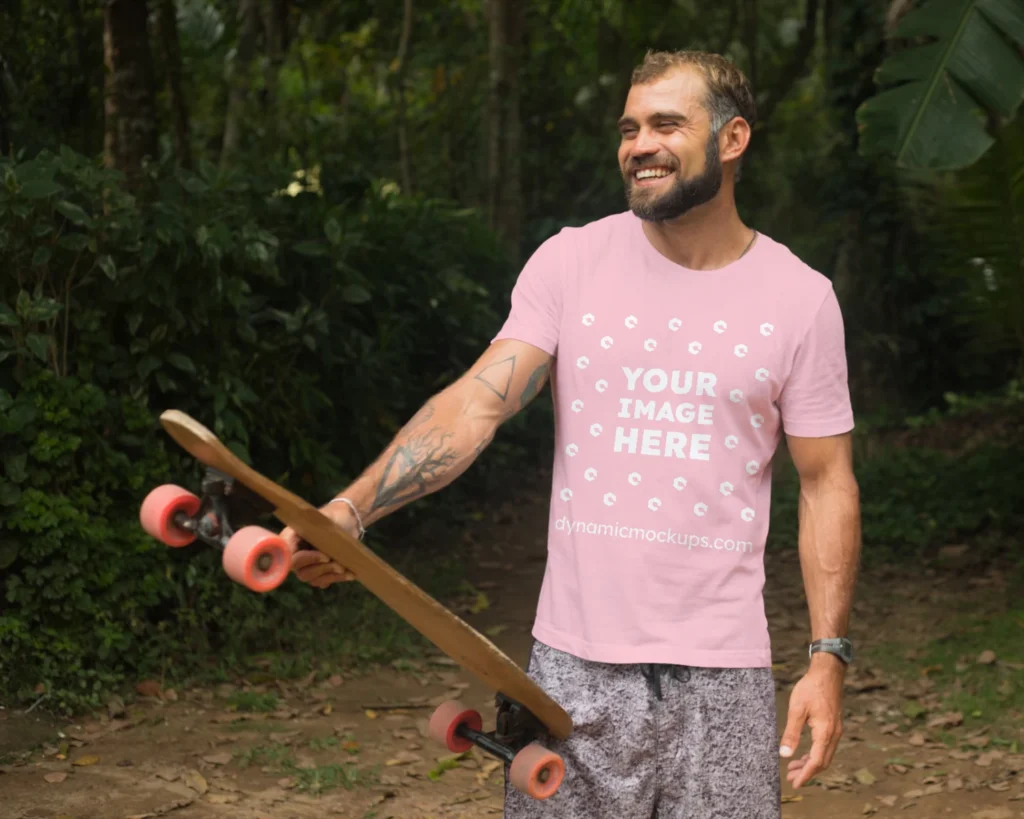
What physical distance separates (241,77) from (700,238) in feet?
27.3

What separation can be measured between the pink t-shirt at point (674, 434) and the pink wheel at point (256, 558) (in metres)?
0.83

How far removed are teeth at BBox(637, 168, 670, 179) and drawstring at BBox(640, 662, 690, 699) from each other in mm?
964

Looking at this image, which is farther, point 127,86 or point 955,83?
point 127,86

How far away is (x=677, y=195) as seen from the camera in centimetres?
267

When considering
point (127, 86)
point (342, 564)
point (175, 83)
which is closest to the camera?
point (342, 564)

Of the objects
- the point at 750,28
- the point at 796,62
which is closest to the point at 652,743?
the point at 750,28

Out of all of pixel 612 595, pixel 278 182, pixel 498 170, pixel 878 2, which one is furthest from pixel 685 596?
pixel 878 2

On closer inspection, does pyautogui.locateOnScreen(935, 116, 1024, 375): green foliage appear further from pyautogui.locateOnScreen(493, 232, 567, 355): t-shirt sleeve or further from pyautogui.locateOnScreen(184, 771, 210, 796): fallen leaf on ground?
pyautogui.locateOnScreen(493, 232, 567, 355): t-shirt sleeve

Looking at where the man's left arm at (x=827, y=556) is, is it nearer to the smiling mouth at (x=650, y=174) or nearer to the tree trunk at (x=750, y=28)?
the smiling mouth at (x=650, y=174)

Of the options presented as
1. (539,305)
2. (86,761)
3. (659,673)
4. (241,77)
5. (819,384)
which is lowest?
(86,761)

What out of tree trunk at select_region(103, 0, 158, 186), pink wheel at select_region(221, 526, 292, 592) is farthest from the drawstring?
tree trunk at select_region(103, 0, 158, 186)

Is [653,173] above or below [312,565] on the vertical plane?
above

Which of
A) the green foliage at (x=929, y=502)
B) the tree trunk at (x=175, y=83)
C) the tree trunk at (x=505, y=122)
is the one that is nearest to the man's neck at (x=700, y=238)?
the tree trunk at (x=175, y=83)

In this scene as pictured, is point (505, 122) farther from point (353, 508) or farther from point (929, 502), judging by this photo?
point (353, 508)
